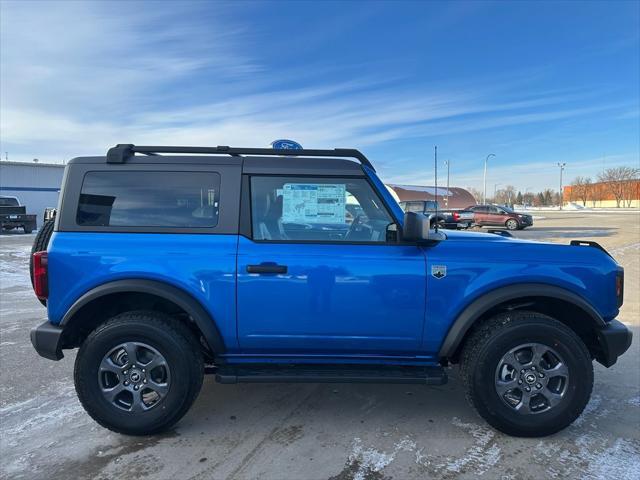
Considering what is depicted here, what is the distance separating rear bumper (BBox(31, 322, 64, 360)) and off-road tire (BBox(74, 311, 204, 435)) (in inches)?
7.0

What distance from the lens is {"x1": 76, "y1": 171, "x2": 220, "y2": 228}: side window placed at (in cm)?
315

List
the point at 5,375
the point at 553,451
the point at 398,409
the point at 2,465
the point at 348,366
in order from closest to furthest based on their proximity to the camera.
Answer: the point at 2,465, the point at 553,451, the point at 348,366, the point at 398,409, the point at 5,375

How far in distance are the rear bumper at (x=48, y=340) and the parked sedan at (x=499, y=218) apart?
26.6 metres

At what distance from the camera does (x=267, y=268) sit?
9.88 ft

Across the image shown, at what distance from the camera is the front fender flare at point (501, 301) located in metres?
3.01

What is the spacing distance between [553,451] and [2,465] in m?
3.51

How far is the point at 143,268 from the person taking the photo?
3.01 meters

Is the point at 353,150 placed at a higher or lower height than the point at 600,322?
higher

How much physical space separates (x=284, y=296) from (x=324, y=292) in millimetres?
273

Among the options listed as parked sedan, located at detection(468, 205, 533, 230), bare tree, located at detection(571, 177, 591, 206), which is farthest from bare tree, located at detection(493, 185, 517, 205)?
parked sedan, located at detection(468, 205, 533, 230)

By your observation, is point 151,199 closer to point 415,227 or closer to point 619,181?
point 415,227

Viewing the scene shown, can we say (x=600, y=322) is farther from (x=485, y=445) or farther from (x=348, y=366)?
(x=348, y=366)

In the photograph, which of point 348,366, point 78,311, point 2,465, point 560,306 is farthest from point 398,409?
point 2,465

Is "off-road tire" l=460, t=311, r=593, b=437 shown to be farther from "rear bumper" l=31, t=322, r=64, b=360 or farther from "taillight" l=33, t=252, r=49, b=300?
"taillight" l=33, t=252, r=49, b=300
